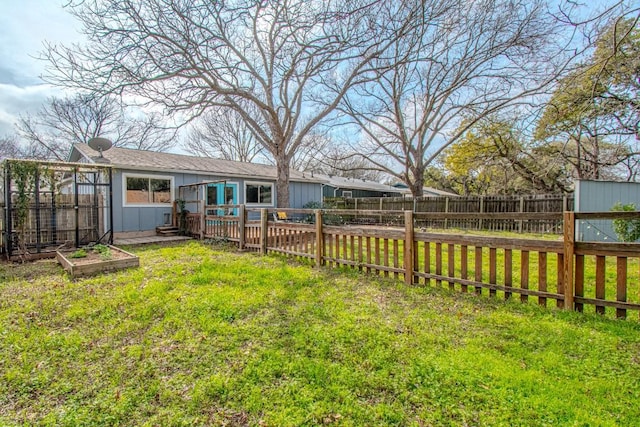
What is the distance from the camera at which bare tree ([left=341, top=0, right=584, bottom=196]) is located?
34.7 ft

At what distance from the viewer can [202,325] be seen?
10.2 feet

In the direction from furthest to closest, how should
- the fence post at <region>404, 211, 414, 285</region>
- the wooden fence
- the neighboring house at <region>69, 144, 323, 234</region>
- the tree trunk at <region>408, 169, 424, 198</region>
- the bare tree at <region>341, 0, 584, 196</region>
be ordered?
the tree trunk at <region>408, 169, 424, 198</region>
the wooden fence
the bare tree at <region>341, 0, 584, 196</region>
the neighboring house at <region>69, 144, 323, 234</region>
the fence post at <region>404, 211, 414, 285</region>

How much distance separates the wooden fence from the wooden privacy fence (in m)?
5.28

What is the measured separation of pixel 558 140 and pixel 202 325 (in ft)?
44.7

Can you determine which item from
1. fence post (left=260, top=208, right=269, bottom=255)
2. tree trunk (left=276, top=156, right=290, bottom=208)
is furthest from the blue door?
fence post (left=260, top=208, right=269, bottom=255)

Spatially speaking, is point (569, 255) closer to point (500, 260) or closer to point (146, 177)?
point (500, 260)

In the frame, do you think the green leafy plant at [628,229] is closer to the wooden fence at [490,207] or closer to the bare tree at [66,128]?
the wooden fence at [490,207]

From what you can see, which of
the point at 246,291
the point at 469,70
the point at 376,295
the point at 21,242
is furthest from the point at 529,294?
the point at 469,70

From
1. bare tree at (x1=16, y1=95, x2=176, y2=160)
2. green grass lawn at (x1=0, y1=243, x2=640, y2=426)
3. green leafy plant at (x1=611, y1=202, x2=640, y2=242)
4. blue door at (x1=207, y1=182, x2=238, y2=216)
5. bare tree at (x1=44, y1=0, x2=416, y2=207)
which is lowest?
green grass lawn at (x1=0, y1=243, x2=640, y2=426)

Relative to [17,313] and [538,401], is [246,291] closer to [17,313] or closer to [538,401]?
[17,313]

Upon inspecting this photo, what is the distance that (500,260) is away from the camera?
6398 millimetres

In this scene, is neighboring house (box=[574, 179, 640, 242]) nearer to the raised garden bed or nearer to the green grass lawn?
the green grass lawn

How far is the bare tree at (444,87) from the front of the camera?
10586 millimetres

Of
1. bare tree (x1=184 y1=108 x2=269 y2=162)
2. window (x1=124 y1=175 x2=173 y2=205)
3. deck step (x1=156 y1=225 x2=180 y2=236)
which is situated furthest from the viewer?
bare tree (x1=184 y1=108 x2=269 y2=162)
